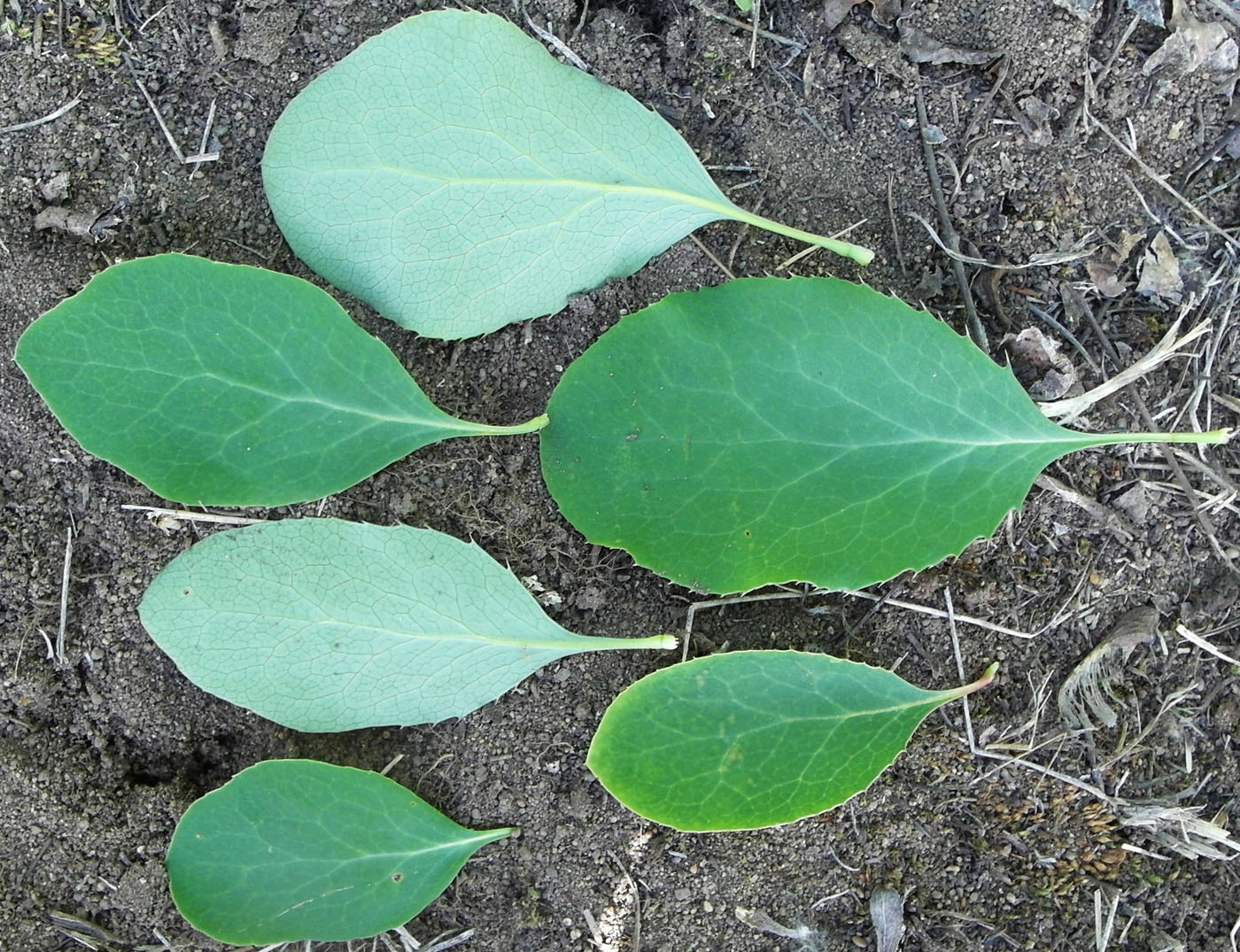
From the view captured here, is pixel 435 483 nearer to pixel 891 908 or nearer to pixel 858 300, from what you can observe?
pixel 858 300

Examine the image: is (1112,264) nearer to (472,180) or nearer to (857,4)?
(857,4)

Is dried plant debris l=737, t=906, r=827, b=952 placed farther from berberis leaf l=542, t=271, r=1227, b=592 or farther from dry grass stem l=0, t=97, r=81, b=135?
dry grass stem l=0, t=97, r=81, b=135

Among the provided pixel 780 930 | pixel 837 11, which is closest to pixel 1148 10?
pixel 837 11

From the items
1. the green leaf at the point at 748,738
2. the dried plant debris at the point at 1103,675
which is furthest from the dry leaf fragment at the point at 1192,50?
the green leaf at the point at 748,738

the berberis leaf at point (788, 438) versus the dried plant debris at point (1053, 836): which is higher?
the berberis leaf at point (788, 438)

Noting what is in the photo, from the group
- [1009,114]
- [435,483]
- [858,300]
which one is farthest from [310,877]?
[1009,114]

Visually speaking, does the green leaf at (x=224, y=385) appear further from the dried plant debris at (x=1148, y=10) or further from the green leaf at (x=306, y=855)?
the dried plant debris at (x=1148, y=10)
